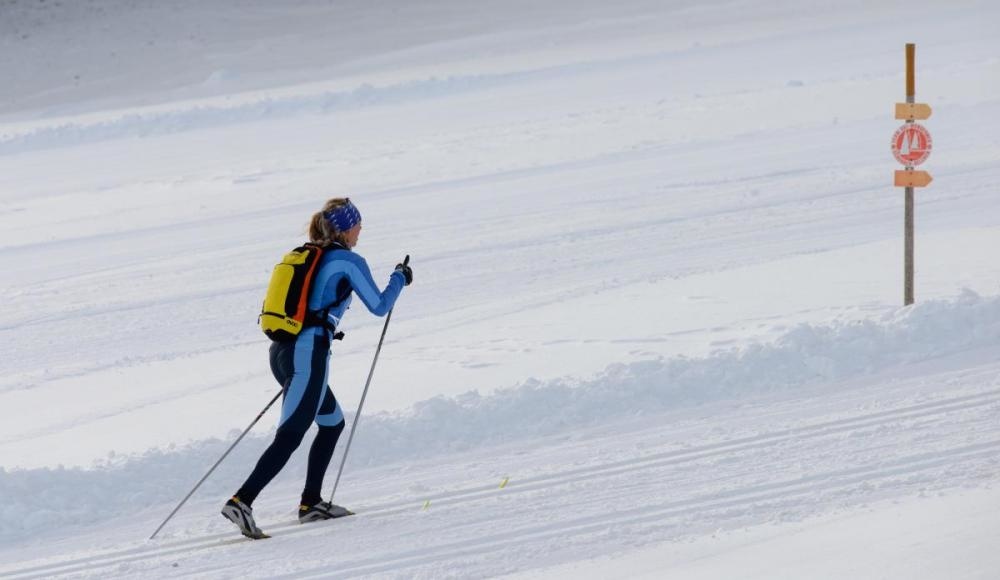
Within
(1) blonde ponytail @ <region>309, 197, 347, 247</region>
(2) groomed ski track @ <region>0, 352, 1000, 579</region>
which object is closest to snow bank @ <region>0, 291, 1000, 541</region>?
(2) groomed ski track @ <region>0, 352, 1000, 579</region>

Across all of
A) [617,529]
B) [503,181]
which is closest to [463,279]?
[503,181]

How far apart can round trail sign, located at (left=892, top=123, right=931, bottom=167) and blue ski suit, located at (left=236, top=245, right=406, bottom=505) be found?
418 centimetres

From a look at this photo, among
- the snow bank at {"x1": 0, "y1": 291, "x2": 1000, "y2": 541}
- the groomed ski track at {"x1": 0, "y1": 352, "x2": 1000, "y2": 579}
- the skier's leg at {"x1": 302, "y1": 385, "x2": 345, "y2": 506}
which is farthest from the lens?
the snow bank at {"x1": 0, "y1": 291, "x2": 1000, "y2": 541}

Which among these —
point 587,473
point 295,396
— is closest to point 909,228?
point 587,473

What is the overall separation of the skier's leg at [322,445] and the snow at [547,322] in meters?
0.18

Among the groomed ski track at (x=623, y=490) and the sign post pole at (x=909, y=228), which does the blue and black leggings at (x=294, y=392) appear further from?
the sign post pole at (x=909, y=228)

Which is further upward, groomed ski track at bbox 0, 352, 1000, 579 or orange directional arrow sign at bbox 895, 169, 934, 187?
orange directional arrow sign at bbox 895, 169, 934, 187

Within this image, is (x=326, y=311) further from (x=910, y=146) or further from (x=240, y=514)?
(x=910, y=146)

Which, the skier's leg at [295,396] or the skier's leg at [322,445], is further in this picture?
the skier's leg at [322,445]

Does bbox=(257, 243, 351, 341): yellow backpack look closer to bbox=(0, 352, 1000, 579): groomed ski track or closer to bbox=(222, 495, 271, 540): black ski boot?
bbox=(222, 495, 271, 540): black ski boot

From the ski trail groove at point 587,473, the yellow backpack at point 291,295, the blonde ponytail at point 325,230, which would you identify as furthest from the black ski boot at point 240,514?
the blonde ponytail at point 325,230

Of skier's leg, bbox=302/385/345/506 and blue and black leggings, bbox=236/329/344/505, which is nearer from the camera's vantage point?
blue and black leggings, bbox=236/329/344/505

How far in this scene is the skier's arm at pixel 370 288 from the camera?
5887mm

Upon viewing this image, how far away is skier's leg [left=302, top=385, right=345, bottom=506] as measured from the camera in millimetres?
6242
